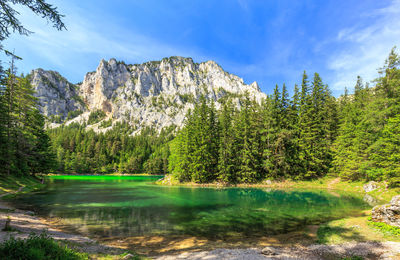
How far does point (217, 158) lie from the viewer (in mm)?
49969

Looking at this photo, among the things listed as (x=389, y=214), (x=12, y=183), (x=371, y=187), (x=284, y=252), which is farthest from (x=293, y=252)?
(x=12, y=183)

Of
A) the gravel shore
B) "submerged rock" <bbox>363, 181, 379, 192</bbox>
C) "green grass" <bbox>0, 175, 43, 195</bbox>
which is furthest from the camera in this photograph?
"submerged rock" <bbox>363, 181, 379, 192</bbox>

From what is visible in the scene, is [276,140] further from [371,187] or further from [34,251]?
[34,251]

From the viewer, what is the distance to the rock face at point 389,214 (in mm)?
12825

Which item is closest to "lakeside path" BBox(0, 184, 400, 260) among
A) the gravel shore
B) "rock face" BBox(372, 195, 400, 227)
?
the gravel shore

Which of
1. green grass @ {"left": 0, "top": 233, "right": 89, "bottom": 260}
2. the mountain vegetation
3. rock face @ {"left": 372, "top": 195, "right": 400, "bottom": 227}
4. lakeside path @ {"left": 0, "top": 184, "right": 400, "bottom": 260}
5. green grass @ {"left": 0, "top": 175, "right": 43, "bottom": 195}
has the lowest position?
green grass @ {"left": 0, "top": 175, "right": 43, "bottom": 195}

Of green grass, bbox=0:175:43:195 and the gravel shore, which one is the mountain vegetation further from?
the gravel shore

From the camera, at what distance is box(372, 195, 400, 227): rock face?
42.1 ft

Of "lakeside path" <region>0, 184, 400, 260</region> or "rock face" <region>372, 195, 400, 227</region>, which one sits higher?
"rock face" <region>372, 195, 400, 227</region>

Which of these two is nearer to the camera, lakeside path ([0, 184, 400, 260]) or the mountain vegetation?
lakeside path ([0, 184, 400, 260])

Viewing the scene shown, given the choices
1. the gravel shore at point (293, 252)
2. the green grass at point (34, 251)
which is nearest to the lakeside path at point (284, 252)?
the gravel shore at point (293, 252)

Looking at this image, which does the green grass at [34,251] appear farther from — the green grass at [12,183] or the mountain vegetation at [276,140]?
the mountain vegetation at [276,140]

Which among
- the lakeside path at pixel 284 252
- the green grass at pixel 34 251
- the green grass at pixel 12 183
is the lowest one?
the green grass at pixel 12 183

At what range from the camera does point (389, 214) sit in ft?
43.4
